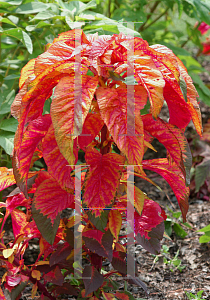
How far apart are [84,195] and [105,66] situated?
0.30 metres

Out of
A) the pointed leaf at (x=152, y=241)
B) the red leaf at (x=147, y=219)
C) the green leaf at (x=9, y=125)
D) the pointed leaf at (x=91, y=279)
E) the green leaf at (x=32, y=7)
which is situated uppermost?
the green leaf at (x=32, y=7)

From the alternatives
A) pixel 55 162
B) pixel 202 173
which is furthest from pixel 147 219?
pixel 202 173

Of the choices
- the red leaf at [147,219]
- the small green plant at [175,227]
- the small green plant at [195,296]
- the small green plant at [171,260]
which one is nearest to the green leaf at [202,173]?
the small green plant at [175,227]

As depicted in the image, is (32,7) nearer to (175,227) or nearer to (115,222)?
(115,222)

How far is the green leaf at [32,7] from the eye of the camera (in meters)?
1.15

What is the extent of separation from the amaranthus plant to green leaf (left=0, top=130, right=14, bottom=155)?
0.25m

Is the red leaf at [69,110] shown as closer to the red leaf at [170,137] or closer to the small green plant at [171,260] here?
the red leaf at [170,137]

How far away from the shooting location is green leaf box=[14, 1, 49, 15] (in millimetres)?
1154

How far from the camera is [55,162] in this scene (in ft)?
2.39

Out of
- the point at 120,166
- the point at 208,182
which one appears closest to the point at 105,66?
the point at 120,166

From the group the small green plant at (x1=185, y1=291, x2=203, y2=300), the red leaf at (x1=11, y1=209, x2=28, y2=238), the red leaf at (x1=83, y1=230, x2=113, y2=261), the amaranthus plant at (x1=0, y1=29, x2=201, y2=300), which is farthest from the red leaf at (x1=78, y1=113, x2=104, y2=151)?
the small green plant at (x1=185, y1=291, x2=203, y2=300)

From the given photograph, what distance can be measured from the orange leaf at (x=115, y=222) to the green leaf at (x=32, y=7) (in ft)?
2.62

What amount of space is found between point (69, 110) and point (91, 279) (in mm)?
439

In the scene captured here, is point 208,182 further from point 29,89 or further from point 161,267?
point 29,89
